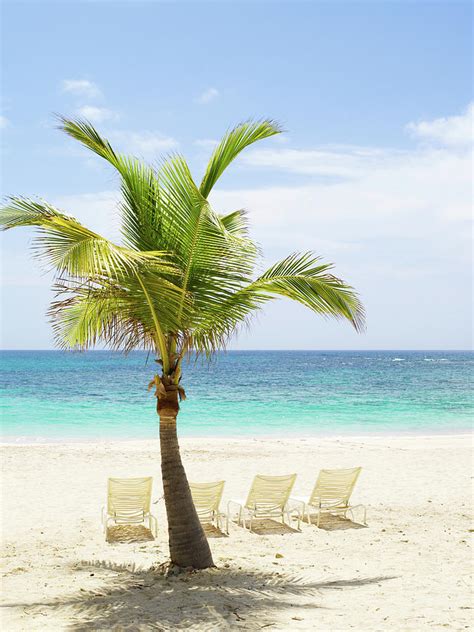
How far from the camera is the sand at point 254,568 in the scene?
20.1ft

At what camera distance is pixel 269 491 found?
31.2 ft

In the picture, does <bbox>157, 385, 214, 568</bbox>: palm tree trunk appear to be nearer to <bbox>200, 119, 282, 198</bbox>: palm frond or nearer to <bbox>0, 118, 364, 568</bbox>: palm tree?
<bbox>0, 118, 364, 568</bbox>: palm tree

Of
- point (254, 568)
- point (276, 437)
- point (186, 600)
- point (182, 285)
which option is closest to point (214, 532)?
point (254, 568)

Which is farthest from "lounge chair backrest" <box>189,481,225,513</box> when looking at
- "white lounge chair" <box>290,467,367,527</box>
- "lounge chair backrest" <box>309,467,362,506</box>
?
"lounge chair backrest" <box>309,467,362,506</box>

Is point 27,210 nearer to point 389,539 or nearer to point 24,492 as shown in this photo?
point 389,539

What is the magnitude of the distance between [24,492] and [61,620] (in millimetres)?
7241

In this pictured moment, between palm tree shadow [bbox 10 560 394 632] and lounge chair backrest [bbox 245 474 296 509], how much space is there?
1922 mm

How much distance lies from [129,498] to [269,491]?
190 cm

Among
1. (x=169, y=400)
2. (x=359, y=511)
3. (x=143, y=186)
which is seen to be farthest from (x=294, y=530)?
(x=143, y=186)

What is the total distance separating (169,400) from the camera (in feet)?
24.1

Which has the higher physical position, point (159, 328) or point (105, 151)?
point (105, 151)

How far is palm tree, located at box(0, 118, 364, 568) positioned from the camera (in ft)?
23.1

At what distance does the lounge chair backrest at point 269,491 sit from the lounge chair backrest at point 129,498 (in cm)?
139

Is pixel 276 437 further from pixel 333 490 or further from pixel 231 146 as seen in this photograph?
pixel 231 146
